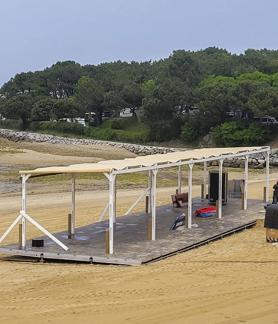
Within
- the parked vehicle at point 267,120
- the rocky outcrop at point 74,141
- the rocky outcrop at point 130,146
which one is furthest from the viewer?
the parked vehicle at point 267,120

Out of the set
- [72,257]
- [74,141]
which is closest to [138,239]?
[72,257]

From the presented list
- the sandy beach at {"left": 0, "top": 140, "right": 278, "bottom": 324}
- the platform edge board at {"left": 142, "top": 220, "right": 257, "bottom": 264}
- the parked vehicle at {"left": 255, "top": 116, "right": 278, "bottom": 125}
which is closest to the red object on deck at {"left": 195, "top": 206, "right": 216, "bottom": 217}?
the platform edge board at {"left": 142, "top": 220, "right": 257, "bottom": 264}

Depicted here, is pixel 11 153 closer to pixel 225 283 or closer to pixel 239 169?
pixel 239 169

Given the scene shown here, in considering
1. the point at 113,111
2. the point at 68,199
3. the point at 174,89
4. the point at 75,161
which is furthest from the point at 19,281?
the point at 113,111

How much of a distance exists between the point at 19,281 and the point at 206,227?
677cm

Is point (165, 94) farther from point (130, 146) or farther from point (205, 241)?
point (205, 241)

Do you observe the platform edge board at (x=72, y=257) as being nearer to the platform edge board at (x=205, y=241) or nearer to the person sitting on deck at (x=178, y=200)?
the platform edge board at (x=205, y=241)

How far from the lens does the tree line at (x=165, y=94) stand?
192 feet

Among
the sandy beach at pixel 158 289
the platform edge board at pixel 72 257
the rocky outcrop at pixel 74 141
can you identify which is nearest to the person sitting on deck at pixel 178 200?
the sandy beach at pixel 158 289

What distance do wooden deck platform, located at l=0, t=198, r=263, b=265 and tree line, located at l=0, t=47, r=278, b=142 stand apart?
36.6m

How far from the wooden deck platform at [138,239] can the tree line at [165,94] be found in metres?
36.6

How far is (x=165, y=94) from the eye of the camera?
62906mm

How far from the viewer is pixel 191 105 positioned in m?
64.0

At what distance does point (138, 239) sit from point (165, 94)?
156ft
